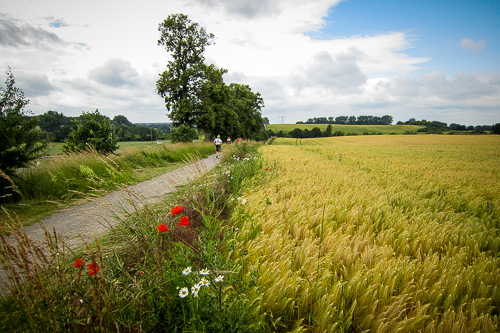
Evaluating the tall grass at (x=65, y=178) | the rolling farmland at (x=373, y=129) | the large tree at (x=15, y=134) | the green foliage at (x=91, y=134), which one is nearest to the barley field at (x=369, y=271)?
the tall grass at (x=65, y=178)

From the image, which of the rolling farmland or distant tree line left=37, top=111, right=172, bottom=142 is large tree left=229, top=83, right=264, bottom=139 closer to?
distant tree line left=37, top=111, right=172, bottom=142

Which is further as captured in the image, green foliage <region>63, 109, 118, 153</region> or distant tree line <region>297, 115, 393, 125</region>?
distant tree line <region>297, 115, 393, 125</region>

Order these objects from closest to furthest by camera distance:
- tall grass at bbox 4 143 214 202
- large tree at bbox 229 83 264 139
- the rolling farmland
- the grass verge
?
the grass verge → tall grass at bbox 4 143 214 202 → large tree at bbox 229 83 264 139 → the rolling farmland

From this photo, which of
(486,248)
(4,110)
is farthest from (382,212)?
(4,110)

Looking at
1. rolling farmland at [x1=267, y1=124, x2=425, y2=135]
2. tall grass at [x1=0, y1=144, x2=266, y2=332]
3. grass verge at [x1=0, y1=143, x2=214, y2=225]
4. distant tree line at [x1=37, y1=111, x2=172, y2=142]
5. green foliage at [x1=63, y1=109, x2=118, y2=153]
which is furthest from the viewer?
rolling farmland at [x1=267, y1=124, x2=425, y2=135]

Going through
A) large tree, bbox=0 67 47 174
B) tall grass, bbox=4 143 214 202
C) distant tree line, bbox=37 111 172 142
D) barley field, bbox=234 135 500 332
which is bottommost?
barley field, bbox=234 135 500 332

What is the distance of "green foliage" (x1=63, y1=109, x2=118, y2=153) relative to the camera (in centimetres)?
1077

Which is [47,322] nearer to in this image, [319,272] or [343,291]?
[319,272]

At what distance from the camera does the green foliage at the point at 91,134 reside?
10766 millimetres

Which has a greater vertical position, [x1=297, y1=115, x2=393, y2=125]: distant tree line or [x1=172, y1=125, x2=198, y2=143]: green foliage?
[x1=297, y1=115, x2=393, y2=125]: distant tree line

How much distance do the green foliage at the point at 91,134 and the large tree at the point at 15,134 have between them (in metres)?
6.22

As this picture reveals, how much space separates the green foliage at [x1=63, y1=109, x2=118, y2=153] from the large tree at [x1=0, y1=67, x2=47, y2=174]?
6.22m

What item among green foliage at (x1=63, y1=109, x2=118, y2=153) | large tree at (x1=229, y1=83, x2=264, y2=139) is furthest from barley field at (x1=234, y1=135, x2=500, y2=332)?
large tree at (x1=229, y1=83, x2=264, y2=139)

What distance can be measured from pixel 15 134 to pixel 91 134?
7.02 m
